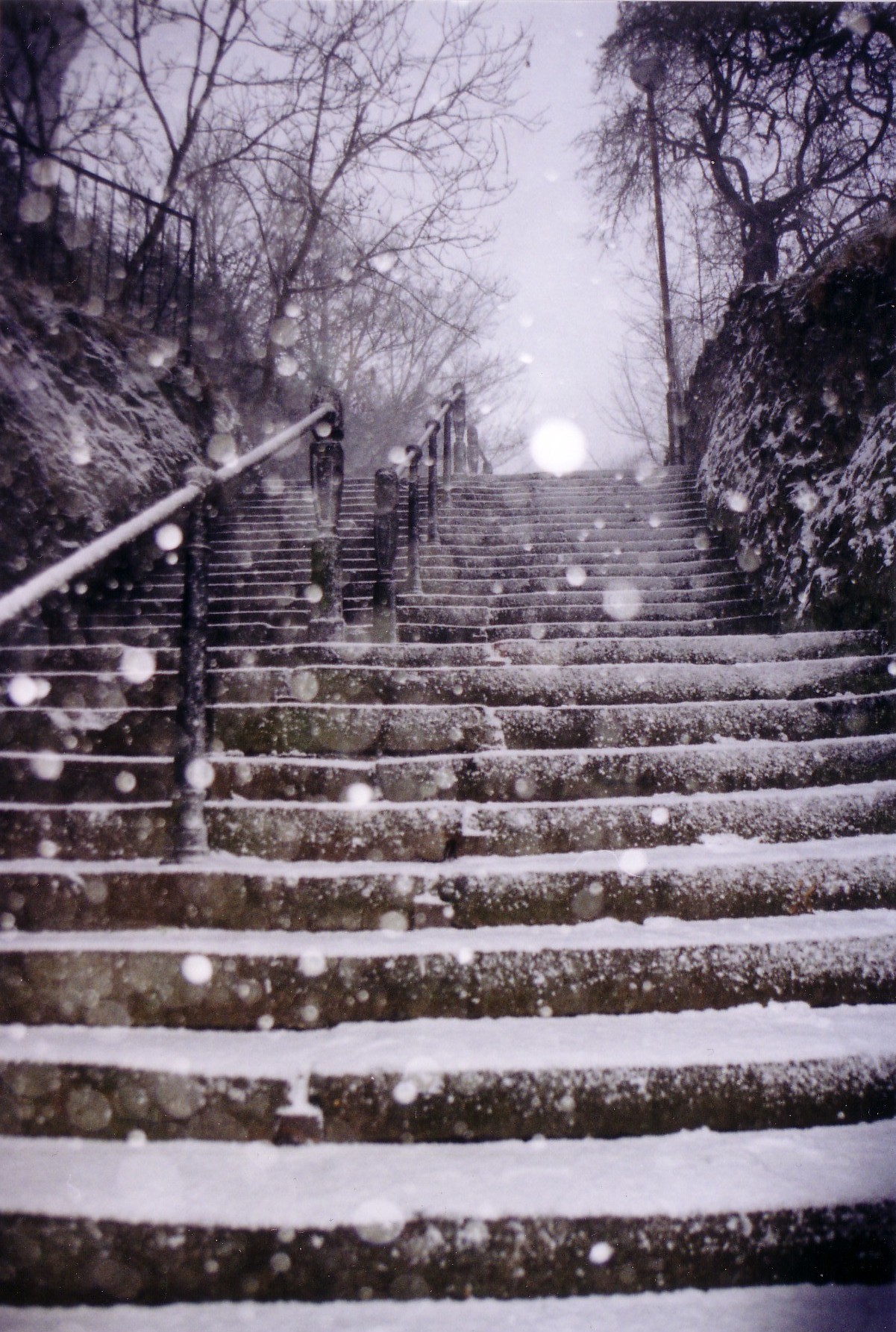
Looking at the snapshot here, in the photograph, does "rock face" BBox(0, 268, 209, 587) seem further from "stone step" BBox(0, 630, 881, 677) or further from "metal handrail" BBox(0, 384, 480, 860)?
→ "metal handrail" BBox(0, 384, 480, 860)

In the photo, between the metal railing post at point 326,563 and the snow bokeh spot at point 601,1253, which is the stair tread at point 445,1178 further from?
the metal railing post at point 326,563

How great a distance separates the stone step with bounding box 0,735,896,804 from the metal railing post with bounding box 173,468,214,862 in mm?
247

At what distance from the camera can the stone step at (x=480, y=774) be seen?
2.54 meters

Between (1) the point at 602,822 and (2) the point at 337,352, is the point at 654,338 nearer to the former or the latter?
(2) the point at 337,352

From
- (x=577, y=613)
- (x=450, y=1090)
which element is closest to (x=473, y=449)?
(x=577, y=613)

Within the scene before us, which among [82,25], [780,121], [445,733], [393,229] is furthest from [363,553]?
[780,121]

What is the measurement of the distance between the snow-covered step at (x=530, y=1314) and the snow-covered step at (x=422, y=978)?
1.95 ft

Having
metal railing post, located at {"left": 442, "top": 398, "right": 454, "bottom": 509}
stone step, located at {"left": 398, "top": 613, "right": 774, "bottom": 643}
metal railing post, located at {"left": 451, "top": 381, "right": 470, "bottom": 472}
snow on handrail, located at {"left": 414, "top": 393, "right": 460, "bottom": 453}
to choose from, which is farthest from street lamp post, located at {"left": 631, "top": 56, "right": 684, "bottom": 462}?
stone step, located at {"left": 398, "top": 613, "right": 774, "bottom": 643}

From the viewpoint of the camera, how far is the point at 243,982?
6.28 feet

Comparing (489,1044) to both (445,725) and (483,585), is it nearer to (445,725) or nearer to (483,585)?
(445,725)

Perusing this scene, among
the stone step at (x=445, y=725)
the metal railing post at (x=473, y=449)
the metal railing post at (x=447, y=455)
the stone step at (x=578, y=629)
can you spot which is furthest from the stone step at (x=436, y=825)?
the metal railing post at (x=473, y=449)

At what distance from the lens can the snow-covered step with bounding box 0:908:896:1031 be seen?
1.92m

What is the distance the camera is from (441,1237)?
1.47 meters

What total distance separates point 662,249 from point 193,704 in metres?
11.1
